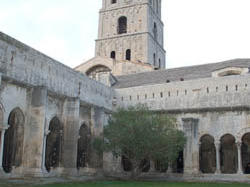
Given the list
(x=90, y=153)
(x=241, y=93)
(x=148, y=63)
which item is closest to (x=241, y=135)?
(x=241, y=93)

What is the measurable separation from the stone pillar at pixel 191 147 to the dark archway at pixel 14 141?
10.5 metres

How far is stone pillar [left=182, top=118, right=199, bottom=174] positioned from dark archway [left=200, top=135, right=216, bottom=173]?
7.66ft

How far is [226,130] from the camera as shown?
23.1m

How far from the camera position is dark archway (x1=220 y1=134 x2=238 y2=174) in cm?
2494

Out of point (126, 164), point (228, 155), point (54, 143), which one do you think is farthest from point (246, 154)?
point (54, 143)

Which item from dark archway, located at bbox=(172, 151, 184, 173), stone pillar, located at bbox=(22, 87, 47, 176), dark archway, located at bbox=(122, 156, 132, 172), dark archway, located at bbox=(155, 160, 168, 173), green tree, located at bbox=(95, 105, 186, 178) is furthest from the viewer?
dark archway, located at bbox=(122, 156, 132, 172)

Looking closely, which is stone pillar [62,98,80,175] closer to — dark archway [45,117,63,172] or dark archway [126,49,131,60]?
dark archway [45,117,63,172]

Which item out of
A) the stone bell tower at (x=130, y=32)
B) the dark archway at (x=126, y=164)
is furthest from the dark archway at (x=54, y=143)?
the stone bell tower at (x=130, y=32)

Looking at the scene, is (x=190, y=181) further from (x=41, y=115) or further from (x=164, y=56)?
(x=164, y=56)

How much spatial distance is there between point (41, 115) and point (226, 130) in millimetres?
11811

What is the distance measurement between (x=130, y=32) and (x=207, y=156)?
1916cm

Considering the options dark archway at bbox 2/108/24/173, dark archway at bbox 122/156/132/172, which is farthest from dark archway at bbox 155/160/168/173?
dark archway at bbox 2/108/24/173

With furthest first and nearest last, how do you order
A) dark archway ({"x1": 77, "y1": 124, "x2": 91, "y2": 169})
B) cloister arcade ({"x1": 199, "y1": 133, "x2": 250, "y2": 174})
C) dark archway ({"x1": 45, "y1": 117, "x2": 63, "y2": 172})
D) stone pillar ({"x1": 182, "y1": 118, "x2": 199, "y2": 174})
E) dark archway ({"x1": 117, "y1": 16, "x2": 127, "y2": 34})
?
1. dark archway ({"x1": 117, "y1": 16, "x2": 127, "y2": 34})
2. cloister arcade ({"x1": 199, "y1": 133, "x2": 250, "y2": 174})
3. dark archway ({"x1": 77, "y1": 124, "x2": 91, "y2": 169})
4. stone pillar ({"x1": 182, "y1": 118, "x2": 199, "y2": 174})
5. dark archway ({"x1": 45, "y1": 117, "x2": 63, "y2": 172})

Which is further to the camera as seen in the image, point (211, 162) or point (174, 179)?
point (211, 162)
